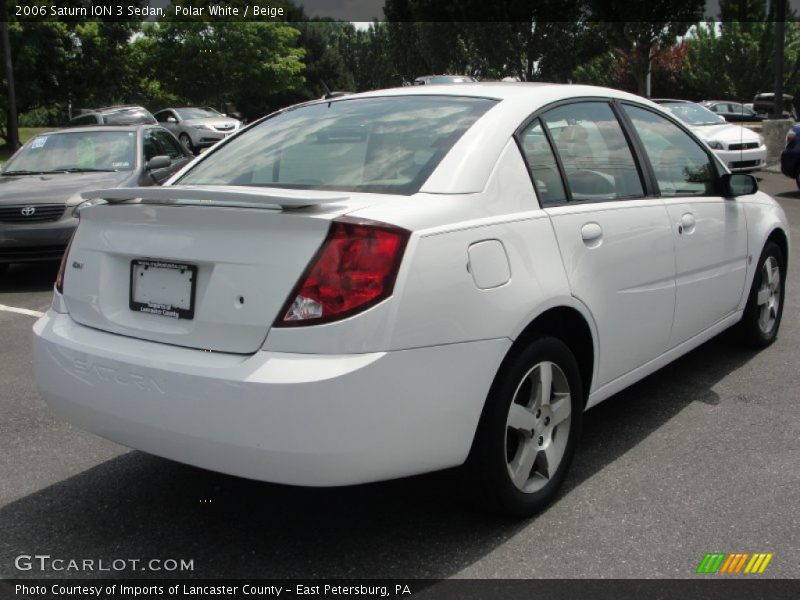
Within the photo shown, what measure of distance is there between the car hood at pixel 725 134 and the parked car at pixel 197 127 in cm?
1561

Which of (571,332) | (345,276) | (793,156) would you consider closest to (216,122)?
(793,156)

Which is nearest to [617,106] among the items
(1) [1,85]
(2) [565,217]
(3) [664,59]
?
(2) [565,217]

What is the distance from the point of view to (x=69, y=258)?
131 inches

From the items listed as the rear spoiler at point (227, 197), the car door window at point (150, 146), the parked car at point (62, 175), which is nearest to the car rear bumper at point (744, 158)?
the parked car at point (62, 175)

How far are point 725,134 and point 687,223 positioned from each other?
1356cm

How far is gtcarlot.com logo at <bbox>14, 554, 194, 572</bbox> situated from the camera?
295 cm

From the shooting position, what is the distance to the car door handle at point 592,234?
3.43 meters

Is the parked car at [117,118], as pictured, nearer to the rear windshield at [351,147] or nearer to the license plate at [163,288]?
the rear windshield at [351,147]

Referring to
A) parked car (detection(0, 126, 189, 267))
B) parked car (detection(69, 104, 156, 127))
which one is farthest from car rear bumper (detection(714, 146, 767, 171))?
parked car (detection(69, 104, 156, 127))

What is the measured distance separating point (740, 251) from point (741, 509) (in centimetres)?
194

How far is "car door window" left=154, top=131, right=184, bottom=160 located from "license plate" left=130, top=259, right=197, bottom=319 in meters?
8.29

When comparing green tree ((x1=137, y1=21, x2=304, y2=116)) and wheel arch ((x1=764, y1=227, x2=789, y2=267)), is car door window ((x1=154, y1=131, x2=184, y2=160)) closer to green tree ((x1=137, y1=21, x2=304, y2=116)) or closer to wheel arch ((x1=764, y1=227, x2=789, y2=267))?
wheel arch ((x1=764, y1=227, x2=789, y2=267))

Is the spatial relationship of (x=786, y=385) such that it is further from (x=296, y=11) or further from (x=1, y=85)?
(x=296, y=11)

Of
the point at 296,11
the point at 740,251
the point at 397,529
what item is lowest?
the point at 397,529
